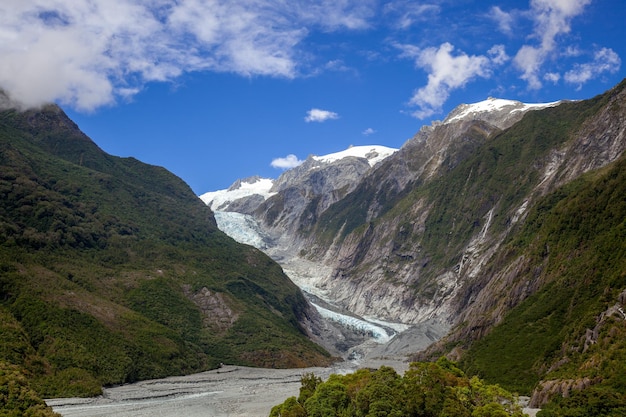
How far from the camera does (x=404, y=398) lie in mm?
72062

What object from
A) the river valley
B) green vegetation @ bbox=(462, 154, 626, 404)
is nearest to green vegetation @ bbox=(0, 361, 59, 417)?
the river valley

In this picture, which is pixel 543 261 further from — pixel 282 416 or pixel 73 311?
pixel 73 311

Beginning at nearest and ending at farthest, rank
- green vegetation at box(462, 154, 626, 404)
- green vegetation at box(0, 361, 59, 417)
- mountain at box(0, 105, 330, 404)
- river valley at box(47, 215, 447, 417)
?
green vegetation at box(0, 361, 59, 417), green vegetation at box(462, 154, 626, 404), river valley at box(47, 215, 447, 417), mountain at box(0, 105, 330, 404)

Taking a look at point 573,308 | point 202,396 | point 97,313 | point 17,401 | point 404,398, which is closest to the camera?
point 404,398

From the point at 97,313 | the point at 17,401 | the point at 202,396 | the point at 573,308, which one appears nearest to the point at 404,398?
the point at 17,401

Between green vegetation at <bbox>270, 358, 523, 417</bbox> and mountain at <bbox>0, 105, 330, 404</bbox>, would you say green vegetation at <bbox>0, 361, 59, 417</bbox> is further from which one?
green vegetation at <bbox>270, 358, 523, 417</bbox>

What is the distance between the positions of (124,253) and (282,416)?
429 ft

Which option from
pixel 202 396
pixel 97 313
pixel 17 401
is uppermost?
pixel 97 313

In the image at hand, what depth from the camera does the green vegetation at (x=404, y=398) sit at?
6931 cm

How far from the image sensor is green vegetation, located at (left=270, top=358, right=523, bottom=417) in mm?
69312

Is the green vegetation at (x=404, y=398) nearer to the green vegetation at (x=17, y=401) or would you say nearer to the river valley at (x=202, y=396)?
the river valley at (x=202, y=396)

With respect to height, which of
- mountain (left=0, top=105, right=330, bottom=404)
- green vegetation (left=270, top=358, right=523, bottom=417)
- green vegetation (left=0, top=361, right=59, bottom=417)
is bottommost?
green vegetation (left=270, top=358, right=523, bottom=417)

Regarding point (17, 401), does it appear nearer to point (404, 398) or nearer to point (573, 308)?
point (404, 398)

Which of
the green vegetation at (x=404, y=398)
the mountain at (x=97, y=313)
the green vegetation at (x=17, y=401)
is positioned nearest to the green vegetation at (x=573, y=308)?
the green vegetation at (x=404, y=398)
